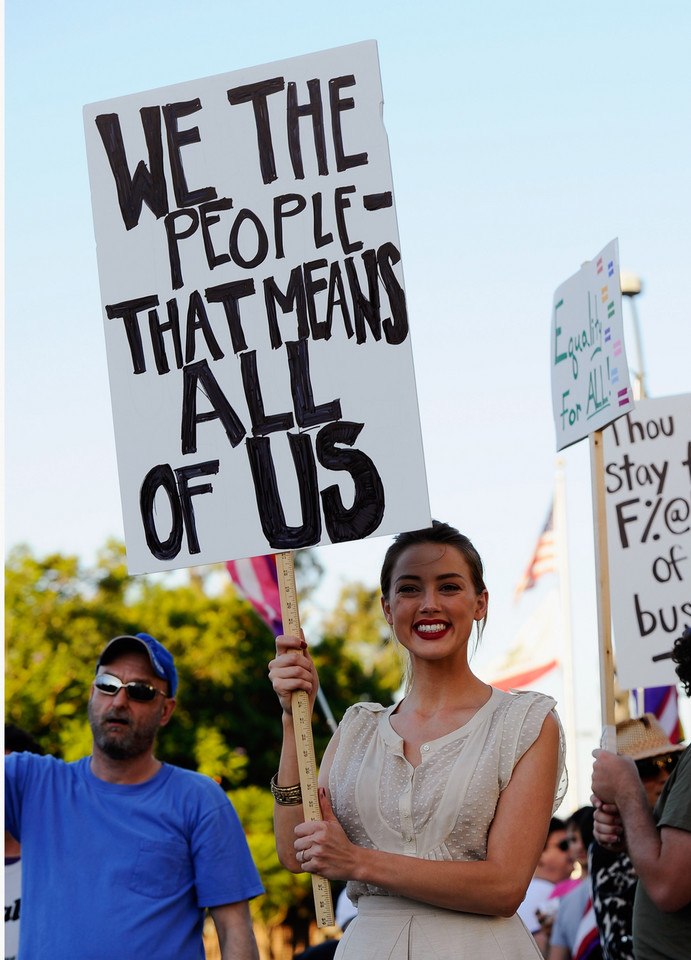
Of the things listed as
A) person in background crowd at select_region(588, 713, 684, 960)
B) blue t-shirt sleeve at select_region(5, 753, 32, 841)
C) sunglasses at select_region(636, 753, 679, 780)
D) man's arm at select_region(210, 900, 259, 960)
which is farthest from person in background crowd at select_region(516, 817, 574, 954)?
blue t-shirt sleeve at select_region(5, 753, 32, 841)

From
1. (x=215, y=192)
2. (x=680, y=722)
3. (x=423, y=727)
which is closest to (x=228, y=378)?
(x=215, y=192)

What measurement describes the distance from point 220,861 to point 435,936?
3.25ft

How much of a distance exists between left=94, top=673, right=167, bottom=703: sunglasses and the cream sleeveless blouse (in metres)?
0.99

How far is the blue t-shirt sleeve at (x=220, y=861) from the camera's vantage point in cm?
352

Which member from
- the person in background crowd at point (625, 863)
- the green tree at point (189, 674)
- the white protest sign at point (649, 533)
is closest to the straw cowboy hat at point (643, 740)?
the person in background crowd at point (625, 863)

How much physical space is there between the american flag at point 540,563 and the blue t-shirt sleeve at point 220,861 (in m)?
11.5

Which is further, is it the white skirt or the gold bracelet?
the gold bracelet

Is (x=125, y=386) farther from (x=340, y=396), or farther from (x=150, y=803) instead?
(x=150, y=803)

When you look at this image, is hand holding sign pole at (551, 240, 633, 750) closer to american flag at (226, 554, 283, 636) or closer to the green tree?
american flag at (226, 554, 283, 636)

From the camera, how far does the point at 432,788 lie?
2.80 meters

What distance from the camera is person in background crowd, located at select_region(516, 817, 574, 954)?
6891 mm

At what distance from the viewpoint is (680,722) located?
7996 millimetres

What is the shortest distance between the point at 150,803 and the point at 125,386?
1.30 metres

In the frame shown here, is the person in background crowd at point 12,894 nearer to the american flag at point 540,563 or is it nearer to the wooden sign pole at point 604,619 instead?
the wooden sign pole at point 604,619
